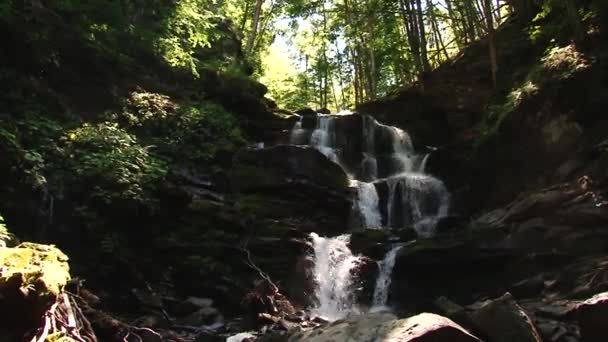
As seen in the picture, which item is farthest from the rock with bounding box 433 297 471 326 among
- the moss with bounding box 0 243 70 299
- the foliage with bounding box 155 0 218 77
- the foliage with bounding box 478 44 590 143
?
the foliage with bounding box 155 0 218 77

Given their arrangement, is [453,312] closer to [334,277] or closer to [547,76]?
[334,277]

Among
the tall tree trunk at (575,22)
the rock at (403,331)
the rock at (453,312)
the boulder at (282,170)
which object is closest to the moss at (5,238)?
the rock at (403,331)

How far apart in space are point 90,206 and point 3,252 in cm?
610

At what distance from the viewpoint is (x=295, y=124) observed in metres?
21.7

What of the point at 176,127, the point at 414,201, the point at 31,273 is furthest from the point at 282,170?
the point at 31,273

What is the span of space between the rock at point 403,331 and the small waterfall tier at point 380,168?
29.2 ft

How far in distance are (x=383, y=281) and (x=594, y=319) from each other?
266 inches

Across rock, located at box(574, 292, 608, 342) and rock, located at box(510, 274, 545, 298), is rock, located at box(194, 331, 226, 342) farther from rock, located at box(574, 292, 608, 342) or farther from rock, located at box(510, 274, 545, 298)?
rock, located at box(574, 292, 608, 342)

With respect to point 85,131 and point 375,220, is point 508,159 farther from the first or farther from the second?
point 85,131

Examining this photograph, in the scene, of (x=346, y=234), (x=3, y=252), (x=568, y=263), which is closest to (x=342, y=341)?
(x=3, y=252)

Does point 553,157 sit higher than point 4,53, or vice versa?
point 4,53

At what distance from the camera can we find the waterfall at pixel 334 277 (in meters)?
12.5

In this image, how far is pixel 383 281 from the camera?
12.5 m

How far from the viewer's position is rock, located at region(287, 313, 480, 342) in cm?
569
